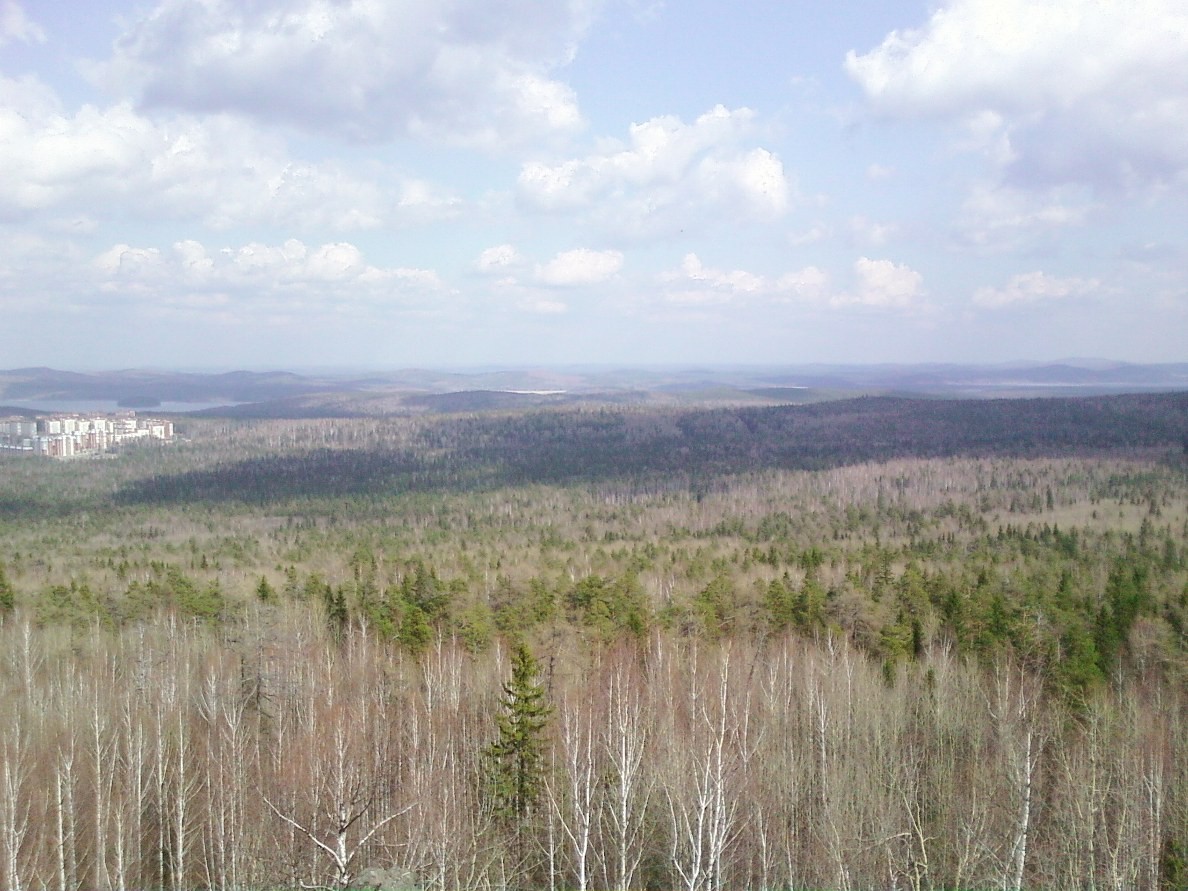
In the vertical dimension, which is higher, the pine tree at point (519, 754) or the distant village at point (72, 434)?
the distant village at point (72, 434)

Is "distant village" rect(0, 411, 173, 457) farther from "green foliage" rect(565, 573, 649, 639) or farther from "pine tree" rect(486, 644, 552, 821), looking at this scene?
"pine tree" rect(486, 644, 552, 821)

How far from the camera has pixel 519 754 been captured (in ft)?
64.5

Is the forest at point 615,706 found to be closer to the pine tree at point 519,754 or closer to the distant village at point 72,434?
the pine tree at point 519,754

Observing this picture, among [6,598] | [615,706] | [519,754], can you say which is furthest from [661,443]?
[519,754]

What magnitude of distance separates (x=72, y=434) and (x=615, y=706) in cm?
14690

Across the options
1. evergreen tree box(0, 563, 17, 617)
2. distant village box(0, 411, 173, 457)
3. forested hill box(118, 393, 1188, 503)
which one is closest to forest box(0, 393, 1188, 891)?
evergreen tree box(0, 563, 17, 617)

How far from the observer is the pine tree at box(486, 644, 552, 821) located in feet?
63.1

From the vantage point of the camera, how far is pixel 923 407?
514 feet

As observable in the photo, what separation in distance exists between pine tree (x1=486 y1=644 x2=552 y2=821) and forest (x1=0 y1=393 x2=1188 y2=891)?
10cm

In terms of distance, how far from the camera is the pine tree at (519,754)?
19.2 m

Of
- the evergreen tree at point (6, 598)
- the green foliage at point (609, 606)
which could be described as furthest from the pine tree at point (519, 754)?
the evergreen tree at point (6, 598)

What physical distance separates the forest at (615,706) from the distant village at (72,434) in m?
73.4

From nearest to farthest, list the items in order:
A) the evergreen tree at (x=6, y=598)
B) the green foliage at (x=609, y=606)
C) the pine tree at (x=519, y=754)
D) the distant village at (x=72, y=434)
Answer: the pine tree at (x=519, y=754)
the green foliage at (x=609, y=606)
the evergreen tree at (x=6, y=598)
the distant village at (x=72, y=434)

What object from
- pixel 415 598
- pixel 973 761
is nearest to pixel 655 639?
pixel 415 598
